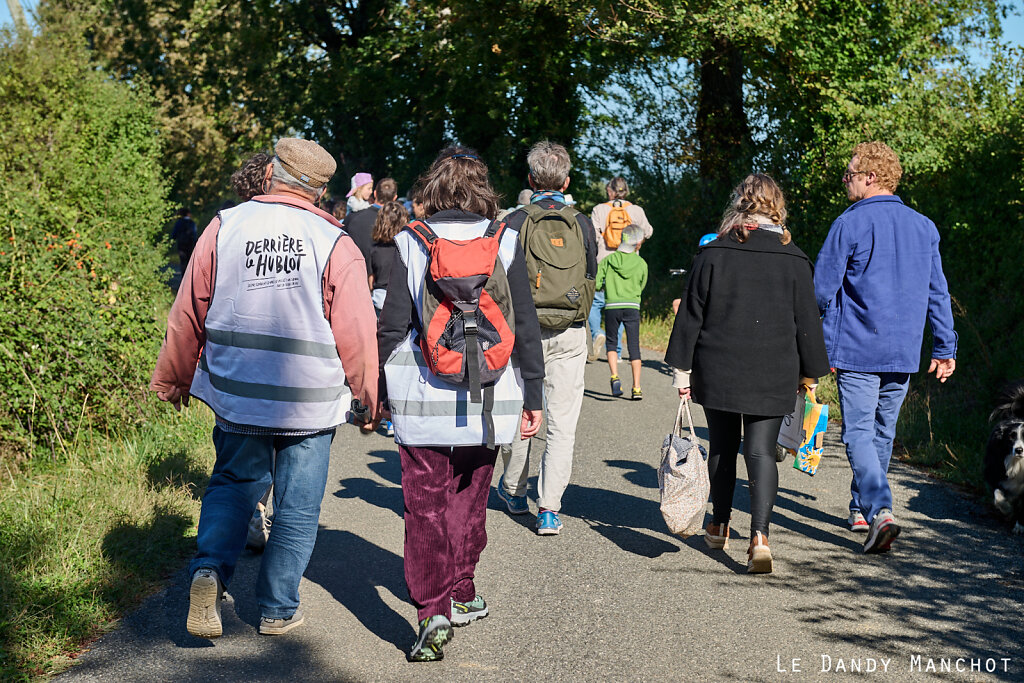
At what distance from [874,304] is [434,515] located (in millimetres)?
2928

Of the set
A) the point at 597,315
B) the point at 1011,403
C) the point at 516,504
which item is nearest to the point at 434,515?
the point at 516,504

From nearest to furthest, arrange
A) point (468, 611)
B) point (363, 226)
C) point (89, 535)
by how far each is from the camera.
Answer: point (468, 611), point (89, 535), point (363, 226)

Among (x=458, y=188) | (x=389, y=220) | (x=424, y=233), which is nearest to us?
(x=424, y=233)

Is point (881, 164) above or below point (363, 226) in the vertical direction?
above

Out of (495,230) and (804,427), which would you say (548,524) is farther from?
(495,230)

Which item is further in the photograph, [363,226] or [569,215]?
[363,226]

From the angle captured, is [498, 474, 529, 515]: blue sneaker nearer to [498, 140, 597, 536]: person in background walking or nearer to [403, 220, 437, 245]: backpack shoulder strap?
[498, 140, 597, 536]: person in background walking

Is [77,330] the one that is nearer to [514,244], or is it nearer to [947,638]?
[514,244]

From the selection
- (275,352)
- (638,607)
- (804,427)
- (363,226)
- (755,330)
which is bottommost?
(638,607)

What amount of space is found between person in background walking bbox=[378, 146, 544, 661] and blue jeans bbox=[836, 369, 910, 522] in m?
2.33

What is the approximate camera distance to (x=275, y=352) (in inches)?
153

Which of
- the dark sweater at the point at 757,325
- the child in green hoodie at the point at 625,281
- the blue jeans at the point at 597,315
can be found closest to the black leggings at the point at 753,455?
the dark sweater at the point at 757,325

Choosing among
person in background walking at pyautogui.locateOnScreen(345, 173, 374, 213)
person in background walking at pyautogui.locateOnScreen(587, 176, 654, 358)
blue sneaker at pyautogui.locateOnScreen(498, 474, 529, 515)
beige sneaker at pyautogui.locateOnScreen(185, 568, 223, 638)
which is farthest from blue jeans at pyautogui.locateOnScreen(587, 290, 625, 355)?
beige sneaker at pyautogui.locateOnScreen(185, 568, 223, 638)

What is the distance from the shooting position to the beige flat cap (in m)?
3.98
